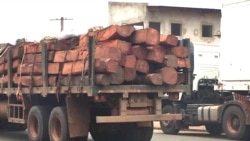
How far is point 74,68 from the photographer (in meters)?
11.3

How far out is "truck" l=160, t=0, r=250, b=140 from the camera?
54.0ft

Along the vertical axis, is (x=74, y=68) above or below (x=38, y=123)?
above

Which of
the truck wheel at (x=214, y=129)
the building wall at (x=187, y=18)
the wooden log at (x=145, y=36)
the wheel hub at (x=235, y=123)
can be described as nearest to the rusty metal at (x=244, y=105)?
the wheel hub at (x=235, y=123)

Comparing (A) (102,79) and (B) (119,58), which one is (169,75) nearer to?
(B) (119,58)

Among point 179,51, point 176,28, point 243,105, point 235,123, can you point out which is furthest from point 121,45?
point 176,28

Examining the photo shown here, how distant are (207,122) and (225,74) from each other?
2.04m

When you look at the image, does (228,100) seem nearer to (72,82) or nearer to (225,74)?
(225,74)

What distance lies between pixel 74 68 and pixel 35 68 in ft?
5.53

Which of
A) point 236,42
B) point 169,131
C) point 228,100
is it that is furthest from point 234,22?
point 169,131

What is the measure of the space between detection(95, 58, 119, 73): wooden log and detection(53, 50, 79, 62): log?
0.88 meters

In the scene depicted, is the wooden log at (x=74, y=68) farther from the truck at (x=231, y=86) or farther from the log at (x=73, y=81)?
the truck at (x=231, y=86)

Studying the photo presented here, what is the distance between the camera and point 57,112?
11.8m

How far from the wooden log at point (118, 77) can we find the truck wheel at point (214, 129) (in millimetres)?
8877

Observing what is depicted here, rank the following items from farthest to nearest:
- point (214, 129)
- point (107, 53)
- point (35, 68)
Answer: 1. point (214, 129)
2. point (35, 68)
3. point (107, 53)
